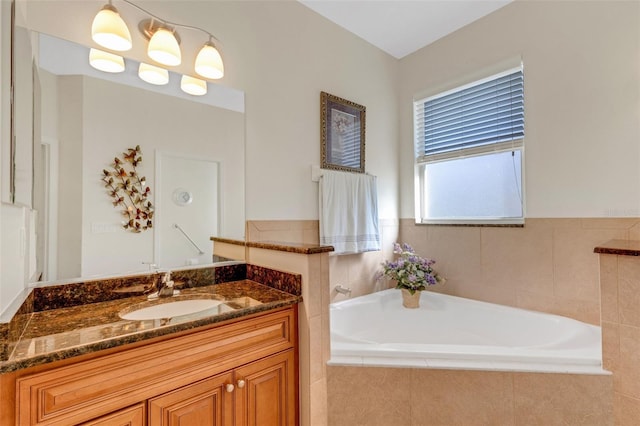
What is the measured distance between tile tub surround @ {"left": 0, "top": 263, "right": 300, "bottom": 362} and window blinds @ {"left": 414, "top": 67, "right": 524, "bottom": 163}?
1877 millimetres

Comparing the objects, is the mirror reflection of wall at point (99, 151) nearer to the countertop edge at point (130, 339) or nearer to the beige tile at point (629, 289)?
the countertop edge at point (130, 339)

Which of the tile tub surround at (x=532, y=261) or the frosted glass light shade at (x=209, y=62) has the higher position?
the frosted glass light shade at (x=209, y=62)

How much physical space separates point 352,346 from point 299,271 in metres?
0.50

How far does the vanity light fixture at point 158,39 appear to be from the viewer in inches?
51.0

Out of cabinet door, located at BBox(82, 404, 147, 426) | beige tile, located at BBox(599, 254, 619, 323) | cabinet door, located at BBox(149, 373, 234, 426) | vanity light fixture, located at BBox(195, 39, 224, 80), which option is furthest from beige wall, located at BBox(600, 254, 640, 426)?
vanity light fixture, located at BBox(195, 39, 224, 80)

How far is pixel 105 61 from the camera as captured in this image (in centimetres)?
135

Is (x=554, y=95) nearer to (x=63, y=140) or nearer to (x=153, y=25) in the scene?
(x=153, y=25)

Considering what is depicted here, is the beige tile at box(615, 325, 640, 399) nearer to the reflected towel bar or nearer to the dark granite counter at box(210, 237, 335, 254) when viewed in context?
the dark granite counter at box(210, 237, 335, 254)

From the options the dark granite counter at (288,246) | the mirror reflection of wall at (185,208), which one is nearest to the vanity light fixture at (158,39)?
the mirror reflection of wall at (185,208)

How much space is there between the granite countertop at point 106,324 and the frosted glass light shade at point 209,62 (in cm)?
118

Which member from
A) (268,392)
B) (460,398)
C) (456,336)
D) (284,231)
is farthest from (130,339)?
(456,336)

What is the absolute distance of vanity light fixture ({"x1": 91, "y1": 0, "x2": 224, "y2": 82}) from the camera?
1296 mm

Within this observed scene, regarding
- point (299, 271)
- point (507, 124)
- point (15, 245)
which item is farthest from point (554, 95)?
point (15, 245)

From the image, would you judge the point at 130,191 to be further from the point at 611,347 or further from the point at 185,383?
the point at 611,347
